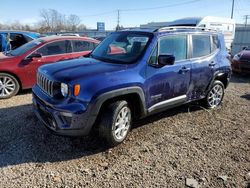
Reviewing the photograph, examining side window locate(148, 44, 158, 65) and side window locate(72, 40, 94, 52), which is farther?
side window locate(72, 40, 94, 52)

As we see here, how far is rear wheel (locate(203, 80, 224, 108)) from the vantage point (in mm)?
5785

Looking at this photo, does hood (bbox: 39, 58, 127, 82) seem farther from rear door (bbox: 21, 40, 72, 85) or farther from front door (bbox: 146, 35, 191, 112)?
rear door (bbox: 21, 40, 72, 85)

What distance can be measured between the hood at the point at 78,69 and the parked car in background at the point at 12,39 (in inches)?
278

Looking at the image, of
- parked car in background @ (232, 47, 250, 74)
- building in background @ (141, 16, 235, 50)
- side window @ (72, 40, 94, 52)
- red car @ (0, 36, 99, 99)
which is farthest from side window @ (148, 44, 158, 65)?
building in background @ (141, 16, 235, 50)

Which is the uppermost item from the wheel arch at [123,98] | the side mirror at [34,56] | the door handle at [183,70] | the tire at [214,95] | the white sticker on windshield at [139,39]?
the white sticker on windshield at [139,39]

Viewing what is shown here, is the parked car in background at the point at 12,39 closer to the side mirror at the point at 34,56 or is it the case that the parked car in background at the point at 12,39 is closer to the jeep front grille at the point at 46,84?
the side mirror at the point at 34,56

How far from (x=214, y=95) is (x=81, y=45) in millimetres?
4064

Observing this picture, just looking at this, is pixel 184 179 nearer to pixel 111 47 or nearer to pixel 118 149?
pixel 118 149

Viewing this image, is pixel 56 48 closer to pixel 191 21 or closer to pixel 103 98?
pixel 103 98

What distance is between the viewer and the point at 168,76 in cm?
441

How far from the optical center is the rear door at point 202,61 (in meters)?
5.04

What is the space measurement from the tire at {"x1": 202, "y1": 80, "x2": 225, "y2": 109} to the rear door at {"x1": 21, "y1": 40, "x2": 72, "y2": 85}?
3.90m

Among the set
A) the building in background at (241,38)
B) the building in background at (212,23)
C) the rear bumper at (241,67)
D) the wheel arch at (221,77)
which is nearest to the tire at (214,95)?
the wheel arch at (221,77)

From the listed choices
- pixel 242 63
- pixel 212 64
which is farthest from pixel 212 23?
pixel 212 64
